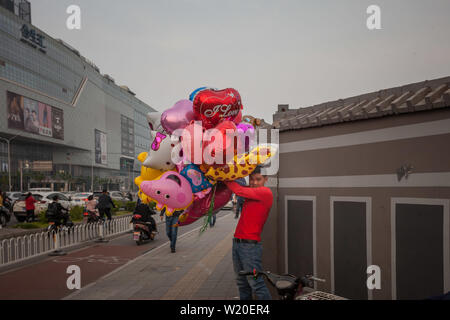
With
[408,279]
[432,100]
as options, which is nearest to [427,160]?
[432,100]

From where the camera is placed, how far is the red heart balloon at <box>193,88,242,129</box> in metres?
3.70

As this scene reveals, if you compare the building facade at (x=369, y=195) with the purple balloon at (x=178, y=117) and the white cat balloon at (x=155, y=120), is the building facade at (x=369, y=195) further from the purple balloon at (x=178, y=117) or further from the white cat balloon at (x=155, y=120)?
the white cat balloon at (x=155, y=120)

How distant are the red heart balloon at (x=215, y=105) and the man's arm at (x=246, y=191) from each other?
0.72 m

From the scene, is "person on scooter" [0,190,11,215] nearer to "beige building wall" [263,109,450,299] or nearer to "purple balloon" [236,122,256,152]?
"beige building wall" [263,109,450,299]

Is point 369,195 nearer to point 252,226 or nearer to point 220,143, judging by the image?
point 252,226

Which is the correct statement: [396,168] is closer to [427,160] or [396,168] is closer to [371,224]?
[427,160]

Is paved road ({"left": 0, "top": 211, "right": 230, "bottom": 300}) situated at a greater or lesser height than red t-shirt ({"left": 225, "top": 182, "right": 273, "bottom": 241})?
lesser

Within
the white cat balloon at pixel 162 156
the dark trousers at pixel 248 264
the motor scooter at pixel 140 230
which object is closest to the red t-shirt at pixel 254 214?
the dark trousers at pixel 248 264

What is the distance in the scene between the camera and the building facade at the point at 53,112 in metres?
55.0

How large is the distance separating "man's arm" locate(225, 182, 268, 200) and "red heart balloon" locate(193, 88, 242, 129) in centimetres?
72

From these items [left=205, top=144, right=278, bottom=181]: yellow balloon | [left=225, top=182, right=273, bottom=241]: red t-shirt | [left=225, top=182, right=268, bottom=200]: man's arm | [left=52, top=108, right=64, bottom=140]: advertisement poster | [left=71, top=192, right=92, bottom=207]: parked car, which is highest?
[left=52, top=108, right=64, bottom=140]: advertisement poster

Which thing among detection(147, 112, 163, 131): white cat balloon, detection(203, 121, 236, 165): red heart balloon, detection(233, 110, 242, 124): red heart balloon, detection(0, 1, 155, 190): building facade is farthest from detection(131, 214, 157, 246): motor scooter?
detection(0, 1, 155, 190): building facade

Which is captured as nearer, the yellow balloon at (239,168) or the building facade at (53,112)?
the yellow balloon at (239,168)

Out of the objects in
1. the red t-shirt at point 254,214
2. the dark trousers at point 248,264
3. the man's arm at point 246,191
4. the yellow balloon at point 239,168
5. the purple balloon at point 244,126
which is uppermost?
the purple balloon at point 244,126
